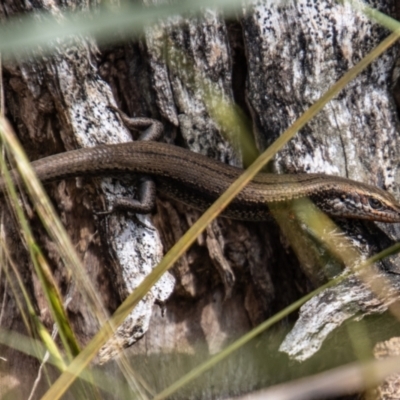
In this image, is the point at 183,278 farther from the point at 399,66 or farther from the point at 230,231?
the point at 399,66

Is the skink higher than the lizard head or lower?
higher

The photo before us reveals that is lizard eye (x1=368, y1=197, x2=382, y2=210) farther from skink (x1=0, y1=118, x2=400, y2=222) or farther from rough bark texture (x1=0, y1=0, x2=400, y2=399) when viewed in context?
rough bark texture (x1=0, y1=0, x2=400, y2=399)

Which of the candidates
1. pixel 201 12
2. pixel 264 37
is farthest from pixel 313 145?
pixel 201 12

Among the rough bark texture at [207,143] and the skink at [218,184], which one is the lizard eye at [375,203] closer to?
the skink at [218,184]

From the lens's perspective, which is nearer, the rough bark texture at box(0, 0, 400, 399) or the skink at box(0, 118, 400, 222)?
the rough bark texture at box(0, 0, 400, 399)

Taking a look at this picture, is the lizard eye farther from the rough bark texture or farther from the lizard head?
the rough bark texture


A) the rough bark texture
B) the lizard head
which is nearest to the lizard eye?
the lizard head
